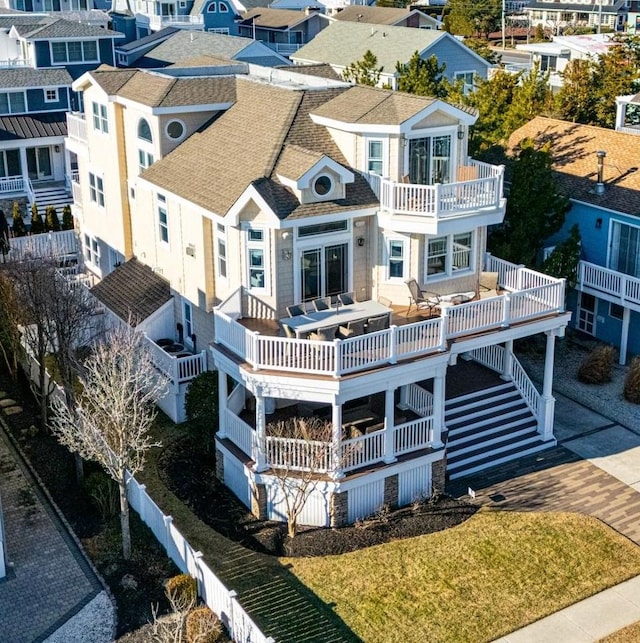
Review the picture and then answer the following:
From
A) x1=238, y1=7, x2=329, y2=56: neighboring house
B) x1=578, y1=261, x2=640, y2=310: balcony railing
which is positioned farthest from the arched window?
x1=238, y1=7, x2=329, y2=56: neighboring house

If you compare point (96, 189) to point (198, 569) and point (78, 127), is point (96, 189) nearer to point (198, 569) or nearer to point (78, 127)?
point (78, 127)

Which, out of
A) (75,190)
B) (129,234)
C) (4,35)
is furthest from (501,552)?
(4,35)

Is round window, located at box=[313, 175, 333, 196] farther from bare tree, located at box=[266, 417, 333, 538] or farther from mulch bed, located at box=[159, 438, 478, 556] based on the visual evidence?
mulch bed, located at box=[159, 438, 478, 556]

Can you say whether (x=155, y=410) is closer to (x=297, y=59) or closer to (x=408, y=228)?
(x=408, y=228)

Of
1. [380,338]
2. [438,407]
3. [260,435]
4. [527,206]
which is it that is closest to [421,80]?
[527,206]

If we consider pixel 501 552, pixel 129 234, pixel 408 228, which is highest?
pixel 408 228

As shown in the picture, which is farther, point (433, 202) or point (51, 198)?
point (51, 198)
